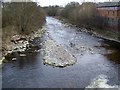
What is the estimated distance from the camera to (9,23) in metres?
35.8

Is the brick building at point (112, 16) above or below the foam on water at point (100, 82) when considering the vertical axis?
above

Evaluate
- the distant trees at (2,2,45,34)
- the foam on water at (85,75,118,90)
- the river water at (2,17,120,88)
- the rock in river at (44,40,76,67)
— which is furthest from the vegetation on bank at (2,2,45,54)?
the foam on water at (85,75,118,90)

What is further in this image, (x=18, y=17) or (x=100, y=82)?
(x=18, y=17)

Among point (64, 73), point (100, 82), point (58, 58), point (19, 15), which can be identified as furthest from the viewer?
→ point (19, 15)

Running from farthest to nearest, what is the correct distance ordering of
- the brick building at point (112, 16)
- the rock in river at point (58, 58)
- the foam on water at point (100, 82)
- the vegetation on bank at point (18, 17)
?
the brick building at point (112, 16)
the vegetation on bank at point (18, 17)
the rock in river at point (58, 58)
the foam on water at point (100, 82)

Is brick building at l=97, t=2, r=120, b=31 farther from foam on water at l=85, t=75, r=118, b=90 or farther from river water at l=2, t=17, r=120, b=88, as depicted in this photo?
foam on water at l=85, t=75, r=118, b=90

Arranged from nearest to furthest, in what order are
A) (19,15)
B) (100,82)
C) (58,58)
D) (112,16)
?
1. (100,82)
2. (58,58)
3. (19,15)
4. (112,16)

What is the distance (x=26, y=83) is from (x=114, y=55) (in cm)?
1097

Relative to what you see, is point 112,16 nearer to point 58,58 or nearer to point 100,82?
point 58,58

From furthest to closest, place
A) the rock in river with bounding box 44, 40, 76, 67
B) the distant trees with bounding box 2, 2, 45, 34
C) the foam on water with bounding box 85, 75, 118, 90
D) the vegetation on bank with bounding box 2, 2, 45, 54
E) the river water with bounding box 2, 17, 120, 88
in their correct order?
the distant trees with bounding box 2, 2, 45, 34
the vegetation on bank with bounding box 2, 2, 45, 54
the rock in river with bounding box 44, 40, 76, 67
the river water with bounding box 2, 17, 120, 88
the foam on water with bounding box 85, 75, 118, 90

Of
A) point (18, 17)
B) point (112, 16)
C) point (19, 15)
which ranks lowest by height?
point (112, 16)

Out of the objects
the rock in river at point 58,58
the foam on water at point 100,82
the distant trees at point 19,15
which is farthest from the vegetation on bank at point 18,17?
the foam on water at point 100,82

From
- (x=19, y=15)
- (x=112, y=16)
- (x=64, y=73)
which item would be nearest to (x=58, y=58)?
(x=64, y=73)

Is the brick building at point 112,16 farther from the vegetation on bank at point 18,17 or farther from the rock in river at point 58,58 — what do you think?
the rock in river at point 58,58
